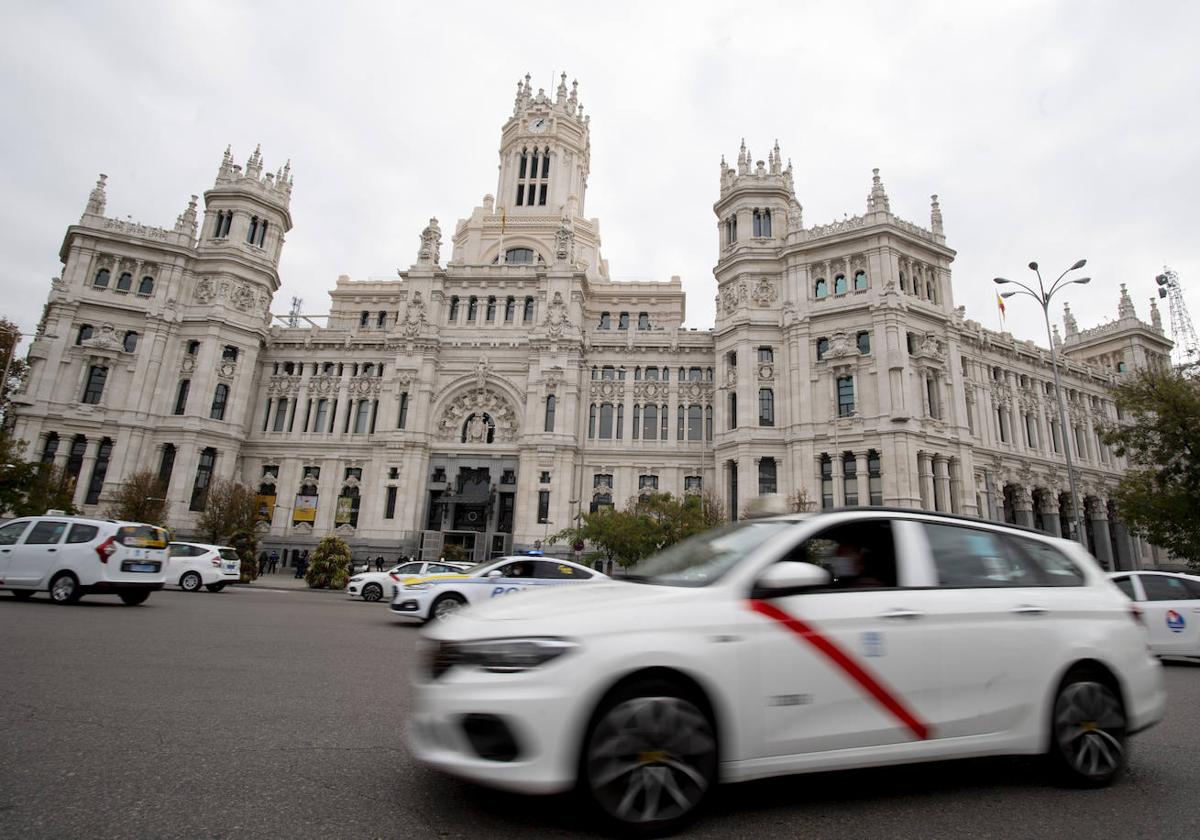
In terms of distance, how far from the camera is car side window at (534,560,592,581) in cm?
1430

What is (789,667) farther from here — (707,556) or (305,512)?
(305,512)

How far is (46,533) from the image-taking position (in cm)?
1370

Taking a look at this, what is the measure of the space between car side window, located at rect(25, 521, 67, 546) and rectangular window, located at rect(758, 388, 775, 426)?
34.6 m

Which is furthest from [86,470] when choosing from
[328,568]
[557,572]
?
[557,572]

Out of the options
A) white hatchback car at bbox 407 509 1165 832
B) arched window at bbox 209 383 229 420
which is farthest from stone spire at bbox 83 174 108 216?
white hatchback car at bbox 407 509 1165 832

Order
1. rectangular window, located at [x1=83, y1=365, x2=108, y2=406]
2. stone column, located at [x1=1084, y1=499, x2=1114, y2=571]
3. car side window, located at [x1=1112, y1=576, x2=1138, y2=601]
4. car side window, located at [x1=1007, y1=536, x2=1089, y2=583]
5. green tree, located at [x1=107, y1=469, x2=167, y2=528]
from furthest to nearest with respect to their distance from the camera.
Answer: stone column, located at [x1=1084, y1=499, x2=1114, y2=571], rectangular window, located at [x1=83, y1=365, x2=108, y2=406], green tree, located at [x1=107, y1=469, x2=167, y2=528], car side window, located at [x1=1112, y1=576, x2=1138, y2=601], car side window, located at [x1=1007, y1=536, x2=1089, y2=583]

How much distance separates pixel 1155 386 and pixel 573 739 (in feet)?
105

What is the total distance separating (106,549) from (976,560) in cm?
1662

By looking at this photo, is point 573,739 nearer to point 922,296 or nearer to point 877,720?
point 877,720

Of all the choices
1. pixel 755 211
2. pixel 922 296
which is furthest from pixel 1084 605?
pixel 755 211

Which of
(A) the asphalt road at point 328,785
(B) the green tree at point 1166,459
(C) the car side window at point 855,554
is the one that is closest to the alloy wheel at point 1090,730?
(A) the asphalt road at point 328,785

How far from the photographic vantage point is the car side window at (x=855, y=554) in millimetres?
4176

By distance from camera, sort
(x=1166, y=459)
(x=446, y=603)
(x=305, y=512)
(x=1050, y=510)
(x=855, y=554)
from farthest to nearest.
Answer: (x=305, y=512) < (x=1050, y=510) < (x=1166, y=459) < (x=446, y=603) < (x=855, y=554)

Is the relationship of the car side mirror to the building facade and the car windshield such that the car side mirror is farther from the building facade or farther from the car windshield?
the building facade
